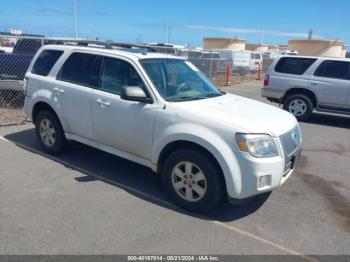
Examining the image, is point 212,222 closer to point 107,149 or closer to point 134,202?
point 134,202

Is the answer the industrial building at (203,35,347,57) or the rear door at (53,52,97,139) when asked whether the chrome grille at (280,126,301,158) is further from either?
the industrial building at (203,35,347,57)

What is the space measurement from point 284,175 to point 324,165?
2.56 metres

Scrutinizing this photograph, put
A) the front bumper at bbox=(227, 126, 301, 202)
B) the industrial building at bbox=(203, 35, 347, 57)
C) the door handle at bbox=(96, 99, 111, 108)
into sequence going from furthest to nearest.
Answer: the industrial building at bbox=(203, 35, 347, 57) < the door handle at bbox=(96, 99, 111, 108) < the front bumper at bbox=(227, 126, 301, 202)

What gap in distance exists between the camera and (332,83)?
10.1 metres

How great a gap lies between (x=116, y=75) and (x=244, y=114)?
184cm

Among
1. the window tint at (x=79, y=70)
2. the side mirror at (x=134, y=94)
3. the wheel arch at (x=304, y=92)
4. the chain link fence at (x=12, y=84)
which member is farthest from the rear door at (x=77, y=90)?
the wheel arch at (x=304, y=92)

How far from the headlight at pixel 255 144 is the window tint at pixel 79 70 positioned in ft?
7.99

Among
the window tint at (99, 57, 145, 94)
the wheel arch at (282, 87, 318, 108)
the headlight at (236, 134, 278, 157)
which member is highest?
the window tint at (99, 57, 145, 94)

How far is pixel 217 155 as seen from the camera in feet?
13.0

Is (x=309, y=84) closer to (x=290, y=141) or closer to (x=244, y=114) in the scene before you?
(x=290, y=141)

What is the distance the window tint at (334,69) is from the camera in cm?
1006

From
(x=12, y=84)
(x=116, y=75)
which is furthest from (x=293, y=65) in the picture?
(x=12, y=84)

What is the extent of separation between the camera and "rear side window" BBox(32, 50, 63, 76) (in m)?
5.93

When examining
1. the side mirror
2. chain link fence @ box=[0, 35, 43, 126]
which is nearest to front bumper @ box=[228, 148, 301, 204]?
the side mirror
